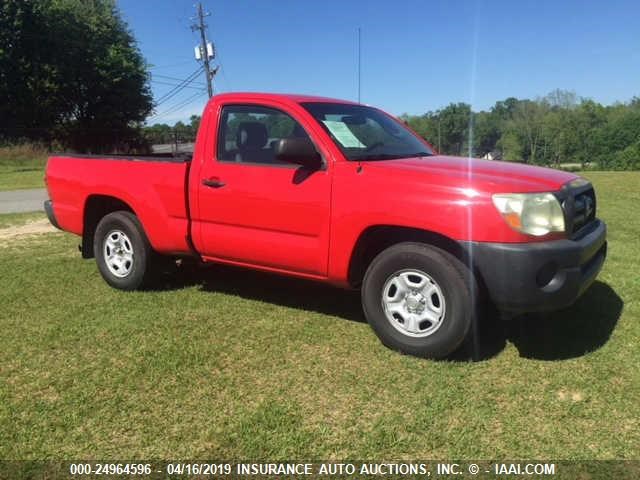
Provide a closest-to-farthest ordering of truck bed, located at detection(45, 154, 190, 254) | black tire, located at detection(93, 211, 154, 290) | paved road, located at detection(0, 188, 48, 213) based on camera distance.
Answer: truck bed, located at detection(45, 154, 190, 254)
black tire, located at detection(93, 211, 154, 290)
paved road, located at detection(0, 188, 48, 213)

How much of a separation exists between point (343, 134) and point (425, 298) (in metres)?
1.41

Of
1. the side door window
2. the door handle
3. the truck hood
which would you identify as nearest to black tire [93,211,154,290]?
the door handle

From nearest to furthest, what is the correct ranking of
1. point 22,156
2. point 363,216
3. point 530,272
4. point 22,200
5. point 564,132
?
point 530,272
point 363,216
point 22,200
point 22,156
point 564,132

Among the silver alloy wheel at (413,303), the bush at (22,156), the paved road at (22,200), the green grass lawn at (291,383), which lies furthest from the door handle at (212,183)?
the bush at (22,156)

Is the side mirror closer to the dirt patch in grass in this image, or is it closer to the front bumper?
the front bumper

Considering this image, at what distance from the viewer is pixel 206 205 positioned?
4.50 metres

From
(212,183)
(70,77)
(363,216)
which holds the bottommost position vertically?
(363,216)

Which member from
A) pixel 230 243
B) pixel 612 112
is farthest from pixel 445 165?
pixel 612 112

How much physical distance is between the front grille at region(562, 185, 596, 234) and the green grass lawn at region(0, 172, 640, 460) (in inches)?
33.9

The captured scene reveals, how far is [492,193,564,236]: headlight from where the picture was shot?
332cm

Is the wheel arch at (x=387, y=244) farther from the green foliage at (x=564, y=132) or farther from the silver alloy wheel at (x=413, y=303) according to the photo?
the green foliage at (x=564, y=132)

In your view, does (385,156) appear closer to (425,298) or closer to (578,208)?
(425,298)

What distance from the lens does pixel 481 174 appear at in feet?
11.9

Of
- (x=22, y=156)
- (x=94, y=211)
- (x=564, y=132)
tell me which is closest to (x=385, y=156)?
(x=94, y=211)
